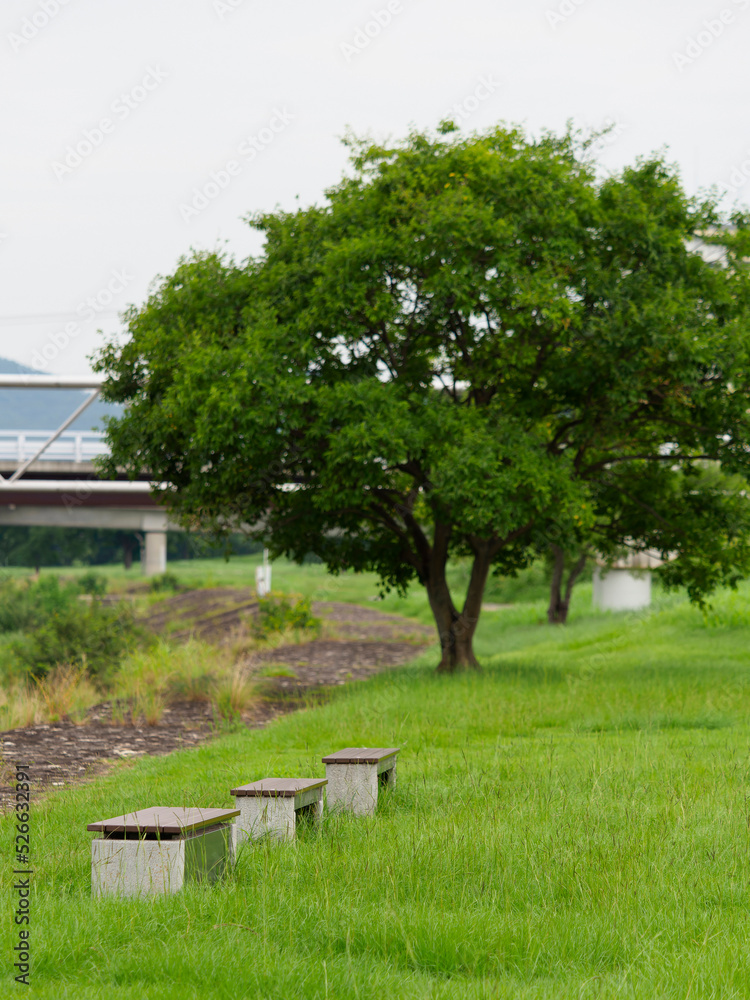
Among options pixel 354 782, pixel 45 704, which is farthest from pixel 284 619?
pixel 354 782

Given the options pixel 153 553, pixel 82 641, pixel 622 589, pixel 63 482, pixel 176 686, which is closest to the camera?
pixel 176 686

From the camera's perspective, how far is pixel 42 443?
31.5 meters

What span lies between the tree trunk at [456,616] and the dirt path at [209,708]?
2.10 meters

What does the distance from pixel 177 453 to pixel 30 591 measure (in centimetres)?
2219

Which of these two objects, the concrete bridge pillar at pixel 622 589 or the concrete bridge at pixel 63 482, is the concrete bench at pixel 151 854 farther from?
the concrete bridge pillar at pixel 622 589

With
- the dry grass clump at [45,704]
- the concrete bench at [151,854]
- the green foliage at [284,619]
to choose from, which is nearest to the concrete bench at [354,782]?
the concrete bench at [151,854]

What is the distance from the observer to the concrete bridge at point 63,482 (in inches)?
843

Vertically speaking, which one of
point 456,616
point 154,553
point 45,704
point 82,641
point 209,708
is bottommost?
point 209,708

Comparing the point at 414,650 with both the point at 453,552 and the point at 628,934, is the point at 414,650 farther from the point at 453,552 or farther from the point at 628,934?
the point at 628,934

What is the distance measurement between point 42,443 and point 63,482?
2218mm

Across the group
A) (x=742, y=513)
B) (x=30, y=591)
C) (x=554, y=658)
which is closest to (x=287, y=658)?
(x=554, y=658)

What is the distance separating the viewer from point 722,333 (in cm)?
1230

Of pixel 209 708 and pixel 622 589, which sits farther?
pixel 622 589

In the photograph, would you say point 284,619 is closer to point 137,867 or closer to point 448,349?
point 448,349
